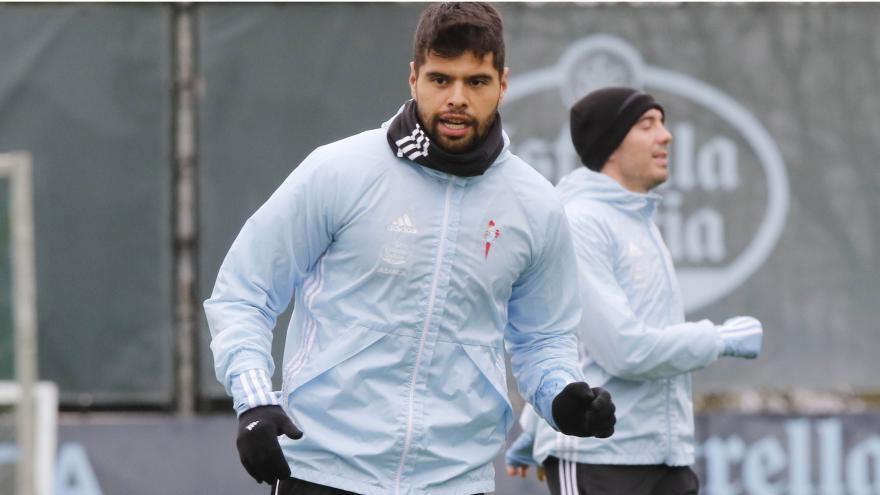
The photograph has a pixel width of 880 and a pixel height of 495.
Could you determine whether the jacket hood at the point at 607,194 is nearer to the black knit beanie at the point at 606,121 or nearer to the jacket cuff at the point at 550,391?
the black knit beanie at the point at 606,121

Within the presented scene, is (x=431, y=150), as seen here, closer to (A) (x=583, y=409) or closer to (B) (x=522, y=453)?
(A) (x=583, y=409)

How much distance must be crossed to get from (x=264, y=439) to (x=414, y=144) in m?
0.78

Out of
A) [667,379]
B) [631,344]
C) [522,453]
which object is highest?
[631,344]

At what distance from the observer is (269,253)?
366cm

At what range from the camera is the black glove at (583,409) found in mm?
3766

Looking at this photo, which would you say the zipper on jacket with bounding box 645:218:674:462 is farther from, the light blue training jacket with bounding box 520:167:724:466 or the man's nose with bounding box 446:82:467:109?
the man's nose with bounding box 446:82:467:109

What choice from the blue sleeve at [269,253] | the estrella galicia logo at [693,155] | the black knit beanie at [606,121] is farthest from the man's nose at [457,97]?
the estrella galicia logo at [693,155]

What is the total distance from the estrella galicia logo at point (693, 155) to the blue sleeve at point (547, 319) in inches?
162

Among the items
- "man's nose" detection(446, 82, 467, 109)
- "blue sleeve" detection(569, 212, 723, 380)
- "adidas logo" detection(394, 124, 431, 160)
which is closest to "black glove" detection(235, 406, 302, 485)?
"adidas logo" detection(394, 124, 431, 160)

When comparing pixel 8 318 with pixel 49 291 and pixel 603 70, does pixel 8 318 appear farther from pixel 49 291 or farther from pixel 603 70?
pixel 603 70

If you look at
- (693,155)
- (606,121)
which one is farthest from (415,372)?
(693,155)

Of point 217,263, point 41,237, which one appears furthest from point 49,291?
point 217,263

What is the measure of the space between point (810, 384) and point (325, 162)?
506 centimetres

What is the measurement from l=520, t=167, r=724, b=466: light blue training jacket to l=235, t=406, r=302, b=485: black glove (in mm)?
1781
